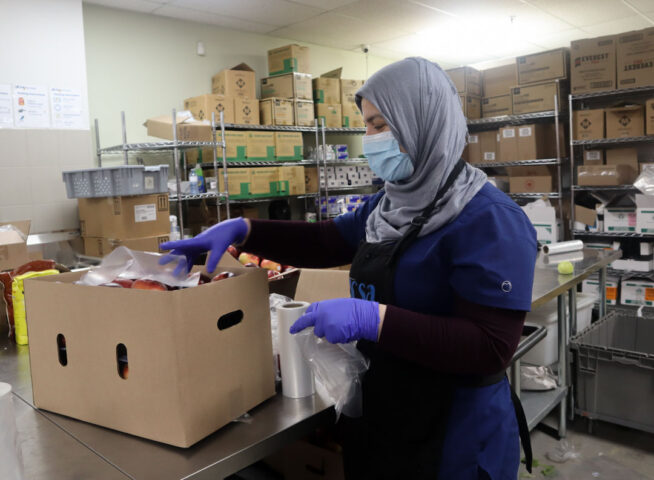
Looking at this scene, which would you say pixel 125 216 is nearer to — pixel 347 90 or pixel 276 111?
pixel 276 111

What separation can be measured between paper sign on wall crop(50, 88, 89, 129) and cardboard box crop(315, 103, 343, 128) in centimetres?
232

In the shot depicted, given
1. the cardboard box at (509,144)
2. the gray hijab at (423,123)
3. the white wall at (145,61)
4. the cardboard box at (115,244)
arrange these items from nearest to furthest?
the gray hijab at (423,123)
the cardboard box at (115,244)
the white wall at (145,61)
the cardboard box at (509,144)

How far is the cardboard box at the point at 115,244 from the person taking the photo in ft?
11.1

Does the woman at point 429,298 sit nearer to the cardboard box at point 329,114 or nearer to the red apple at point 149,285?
the red apple at point 149,285

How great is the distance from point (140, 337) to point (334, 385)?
15.7 inches

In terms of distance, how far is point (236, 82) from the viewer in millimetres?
4762

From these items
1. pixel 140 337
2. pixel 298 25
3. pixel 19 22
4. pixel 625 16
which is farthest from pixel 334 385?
pixel 625 16

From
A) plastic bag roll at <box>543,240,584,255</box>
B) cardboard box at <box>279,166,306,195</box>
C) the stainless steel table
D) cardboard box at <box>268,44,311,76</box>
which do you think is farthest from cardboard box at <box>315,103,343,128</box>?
the stainless steel table

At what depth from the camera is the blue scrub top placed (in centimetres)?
95

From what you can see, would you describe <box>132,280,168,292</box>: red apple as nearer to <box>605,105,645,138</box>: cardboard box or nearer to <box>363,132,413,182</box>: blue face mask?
<box>363,132,413,182</box>: blue face mask

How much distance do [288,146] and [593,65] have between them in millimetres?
2802

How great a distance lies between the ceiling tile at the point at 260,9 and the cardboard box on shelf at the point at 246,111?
729mm

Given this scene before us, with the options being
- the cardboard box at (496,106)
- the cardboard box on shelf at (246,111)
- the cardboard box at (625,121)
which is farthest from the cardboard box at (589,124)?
the cardboard box on shelf at (246,111)

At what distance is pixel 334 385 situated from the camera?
3.51 feet
